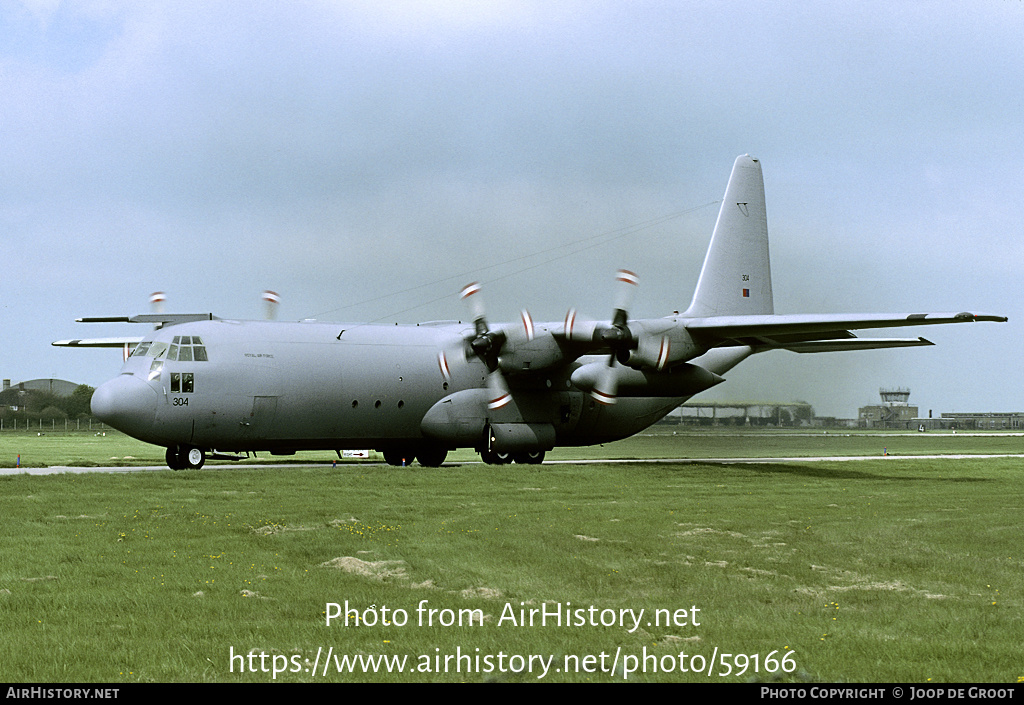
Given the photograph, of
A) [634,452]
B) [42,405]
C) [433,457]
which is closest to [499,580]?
[433,457]

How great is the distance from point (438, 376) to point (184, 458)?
885cm

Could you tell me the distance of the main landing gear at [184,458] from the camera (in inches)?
1197

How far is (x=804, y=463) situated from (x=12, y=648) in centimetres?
3418

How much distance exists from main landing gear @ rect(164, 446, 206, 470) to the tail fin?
19683 mm

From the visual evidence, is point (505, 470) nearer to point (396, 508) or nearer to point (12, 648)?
point (396, 508)

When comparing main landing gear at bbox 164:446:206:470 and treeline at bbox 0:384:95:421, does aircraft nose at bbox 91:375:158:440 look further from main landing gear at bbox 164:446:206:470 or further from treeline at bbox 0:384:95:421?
treeline at bbox 0:384:95:421

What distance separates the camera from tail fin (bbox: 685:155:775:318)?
130ft

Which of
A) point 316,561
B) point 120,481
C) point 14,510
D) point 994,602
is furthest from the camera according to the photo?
point 120,481

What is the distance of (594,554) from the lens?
16.1m

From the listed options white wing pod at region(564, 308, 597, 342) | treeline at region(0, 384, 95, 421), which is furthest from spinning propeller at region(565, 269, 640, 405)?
treeline at region(0, 384, 95, 421)

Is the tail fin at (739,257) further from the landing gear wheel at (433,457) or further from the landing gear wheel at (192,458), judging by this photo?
the landing gear wheel at (192,458)

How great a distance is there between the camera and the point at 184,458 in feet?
100

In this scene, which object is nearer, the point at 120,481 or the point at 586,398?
the point at 120,481

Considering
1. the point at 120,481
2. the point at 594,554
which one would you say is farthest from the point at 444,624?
the point at 120,481
